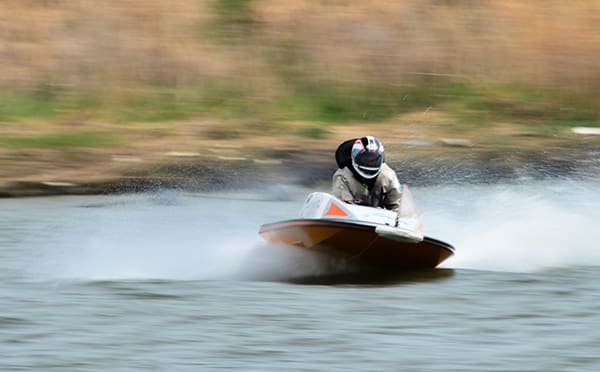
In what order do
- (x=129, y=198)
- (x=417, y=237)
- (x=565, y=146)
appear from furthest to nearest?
(x=565, y=146) → (x=129, y=198) → (x=417, y=237)

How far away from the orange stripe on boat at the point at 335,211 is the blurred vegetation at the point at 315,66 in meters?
9.37

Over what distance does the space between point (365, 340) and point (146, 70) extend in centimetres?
1323

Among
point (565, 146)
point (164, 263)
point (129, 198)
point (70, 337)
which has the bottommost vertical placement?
point (70, 337)

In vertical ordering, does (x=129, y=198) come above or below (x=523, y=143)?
below

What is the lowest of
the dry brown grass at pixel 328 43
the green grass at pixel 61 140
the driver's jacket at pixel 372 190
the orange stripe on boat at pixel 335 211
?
the orange stripe on boat at pixel 335 211

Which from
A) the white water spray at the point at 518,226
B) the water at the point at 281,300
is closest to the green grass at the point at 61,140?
the water at the point at 281,300

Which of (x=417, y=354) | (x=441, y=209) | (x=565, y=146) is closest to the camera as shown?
(x=417, y=354)

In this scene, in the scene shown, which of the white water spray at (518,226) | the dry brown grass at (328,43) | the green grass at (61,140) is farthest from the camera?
the dry brown grass at (328,43)

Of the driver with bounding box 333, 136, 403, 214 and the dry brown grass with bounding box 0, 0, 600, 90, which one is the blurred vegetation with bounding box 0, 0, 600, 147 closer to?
the dry brown grass with bounding box 0, 0, 600, 90

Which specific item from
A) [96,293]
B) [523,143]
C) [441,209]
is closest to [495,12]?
[523,143]

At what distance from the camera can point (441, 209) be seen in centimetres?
1464

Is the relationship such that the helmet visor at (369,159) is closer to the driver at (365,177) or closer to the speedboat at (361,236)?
the driver at (365,177)

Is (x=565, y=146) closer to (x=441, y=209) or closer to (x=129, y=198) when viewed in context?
(x=441, y=209)

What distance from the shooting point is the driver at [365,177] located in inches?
399
